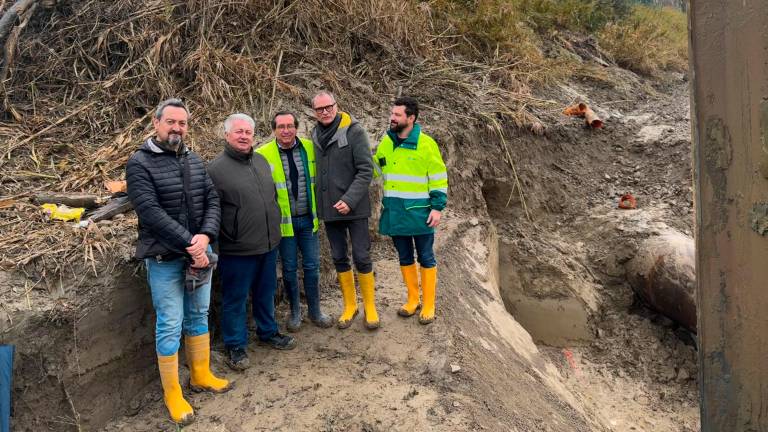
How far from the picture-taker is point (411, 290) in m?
4.92

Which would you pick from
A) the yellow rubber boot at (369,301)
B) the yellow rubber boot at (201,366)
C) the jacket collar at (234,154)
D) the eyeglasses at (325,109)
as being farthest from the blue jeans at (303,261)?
the yellow rubber boot at (201,366)

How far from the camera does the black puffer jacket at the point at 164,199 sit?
11.6 ft

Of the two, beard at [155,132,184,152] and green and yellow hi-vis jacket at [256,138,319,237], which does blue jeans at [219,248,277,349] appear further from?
beard at [155,132,184,152]

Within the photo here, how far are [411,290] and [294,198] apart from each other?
1.22 meters

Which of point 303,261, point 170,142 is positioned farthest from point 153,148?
point 303,261

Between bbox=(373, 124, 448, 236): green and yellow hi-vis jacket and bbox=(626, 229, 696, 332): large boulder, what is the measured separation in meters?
3.37

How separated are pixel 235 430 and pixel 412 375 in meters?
1.24

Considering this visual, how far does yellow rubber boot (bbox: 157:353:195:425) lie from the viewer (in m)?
3.78

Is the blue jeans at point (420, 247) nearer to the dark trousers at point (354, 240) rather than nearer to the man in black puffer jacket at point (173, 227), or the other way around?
the dark trousers at point (354, 240)

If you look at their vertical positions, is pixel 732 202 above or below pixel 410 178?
above

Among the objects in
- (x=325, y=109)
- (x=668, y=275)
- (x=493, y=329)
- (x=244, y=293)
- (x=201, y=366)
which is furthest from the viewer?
(x=668, y=275)

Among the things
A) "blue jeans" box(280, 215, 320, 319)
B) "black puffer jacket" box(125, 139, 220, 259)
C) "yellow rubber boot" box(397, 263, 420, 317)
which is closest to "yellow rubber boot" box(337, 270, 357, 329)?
"blue jeans" box(280, 215, 320, 319)

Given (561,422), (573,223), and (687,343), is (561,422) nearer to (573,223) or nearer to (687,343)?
(687,343)

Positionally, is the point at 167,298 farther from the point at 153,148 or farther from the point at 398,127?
the point at 398,127
